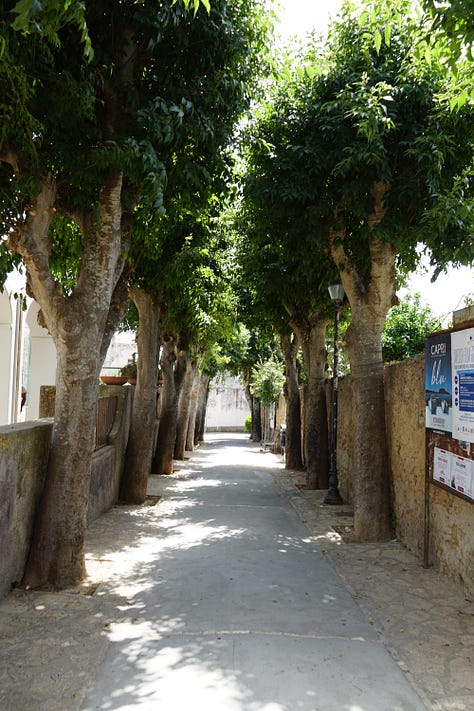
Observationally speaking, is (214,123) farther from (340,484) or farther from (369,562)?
(340,484)

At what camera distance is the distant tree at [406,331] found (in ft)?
60.7

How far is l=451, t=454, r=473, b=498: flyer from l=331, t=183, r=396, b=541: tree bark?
97.2 inches

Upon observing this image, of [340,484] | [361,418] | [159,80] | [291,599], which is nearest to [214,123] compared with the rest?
[159,80]

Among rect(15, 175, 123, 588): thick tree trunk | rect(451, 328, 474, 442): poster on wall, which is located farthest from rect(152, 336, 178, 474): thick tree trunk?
rect(451, 328, 474, 442): poster on wall

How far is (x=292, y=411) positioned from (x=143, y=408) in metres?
7.56

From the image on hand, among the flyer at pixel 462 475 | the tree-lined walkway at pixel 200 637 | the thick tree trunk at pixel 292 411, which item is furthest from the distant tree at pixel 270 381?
the flyer at pixel 462 475

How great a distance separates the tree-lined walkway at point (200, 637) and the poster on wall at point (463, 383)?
209 centimetres

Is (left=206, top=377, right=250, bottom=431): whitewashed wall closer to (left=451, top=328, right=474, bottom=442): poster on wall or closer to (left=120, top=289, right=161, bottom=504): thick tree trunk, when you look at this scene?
(left=120, top=289, right=161, bottom=504): thick tree trunk

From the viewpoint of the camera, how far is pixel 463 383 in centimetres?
587

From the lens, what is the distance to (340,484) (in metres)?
12.9

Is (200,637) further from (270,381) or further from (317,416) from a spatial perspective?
(270,381)

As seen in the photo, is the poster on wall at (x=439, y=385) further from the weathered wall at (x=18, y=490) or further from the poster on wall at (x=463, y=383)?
the weathered wall at (x=18, y=490)

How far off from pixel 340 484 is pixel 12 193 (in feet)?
31.0

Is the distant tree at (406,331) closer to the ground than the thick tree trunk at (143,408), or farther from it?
farther from it
